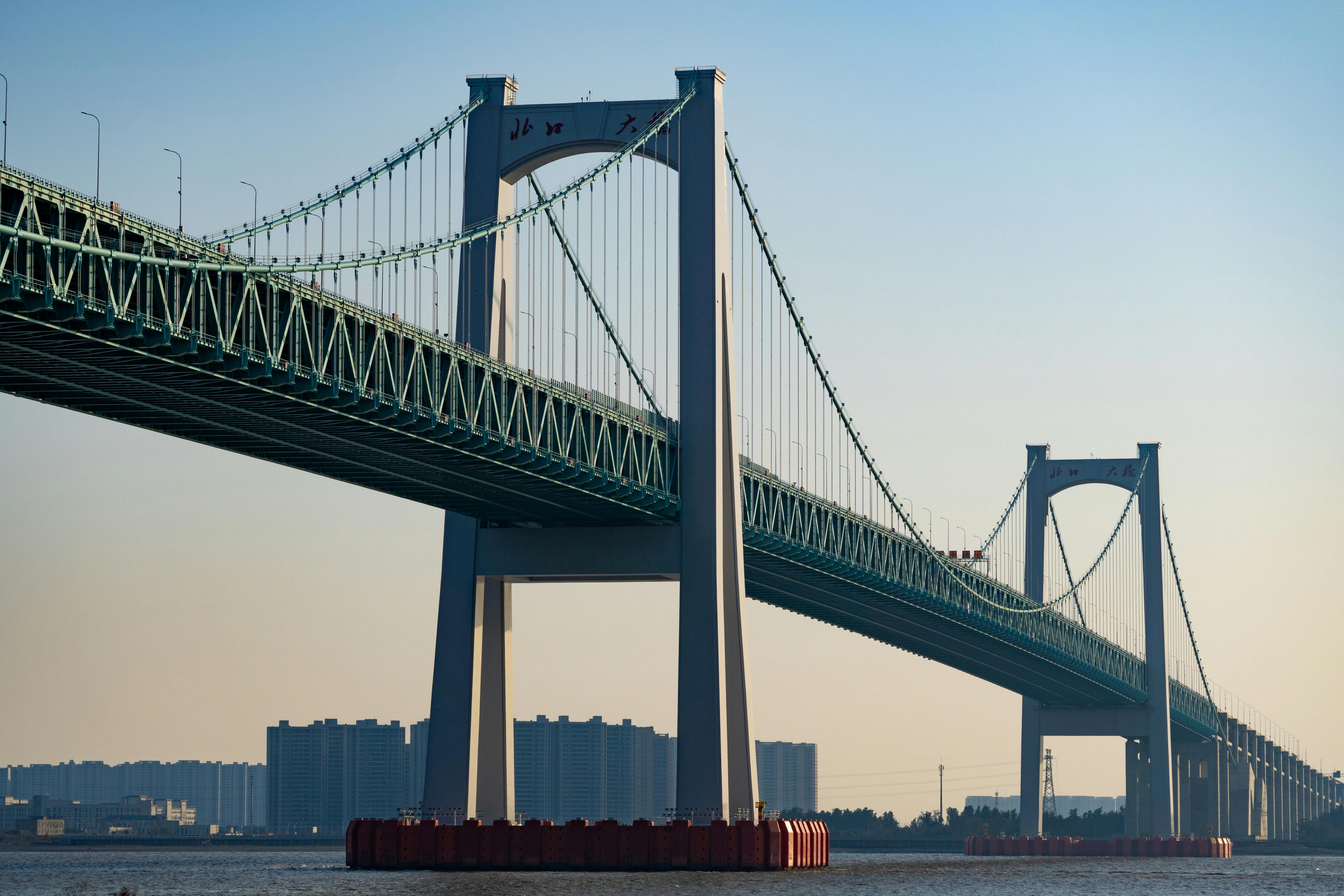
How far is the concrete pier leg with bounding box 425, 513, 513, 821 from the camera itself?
5766cm

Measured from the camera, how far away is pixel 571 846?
54031 millimetres

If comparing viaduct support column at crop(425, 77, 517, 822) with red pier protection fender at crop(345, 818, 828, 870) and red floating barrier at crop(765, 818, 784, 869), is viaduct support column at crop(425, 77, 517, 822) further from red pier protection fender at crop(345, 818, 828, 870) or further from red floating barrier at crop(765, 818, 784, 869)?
red floating barrier at crop(765, 818, 784, 869)

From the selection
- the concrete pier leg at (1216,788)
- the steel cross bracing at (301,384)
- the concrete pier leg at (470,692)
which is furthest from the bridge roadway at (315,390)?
the concrete pier leg at (1216,788)

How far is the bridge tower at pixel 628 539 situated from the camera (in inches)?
2264

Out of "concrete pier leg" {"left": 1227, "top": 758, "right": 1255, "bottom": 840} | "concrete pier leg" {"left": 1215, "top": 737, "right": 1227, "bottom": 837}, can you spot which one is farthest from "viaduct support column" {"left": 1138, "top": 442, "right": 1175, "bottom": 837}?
"concrete pier leg" {"left": 1227, "top": 758, "right": 1255, "bottom": 840}

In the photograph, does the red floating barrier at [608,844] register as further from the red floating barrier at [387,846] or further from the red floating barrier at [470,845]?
the red floating barrier at [387,846]

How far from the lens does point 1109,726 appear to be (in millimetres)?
118125

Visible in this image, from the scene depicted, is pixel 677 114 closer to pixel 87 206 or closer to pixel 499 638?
pixel 499 638

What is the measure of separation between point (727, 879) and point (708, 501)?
1101 cm

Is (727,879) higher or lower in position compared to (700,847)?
lower

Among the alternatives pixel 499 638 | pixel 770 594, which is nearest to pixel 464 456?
pixel 499 638

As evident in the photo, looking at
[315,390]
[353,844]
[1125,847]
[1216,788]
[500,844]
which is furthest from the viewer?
[1216,788]

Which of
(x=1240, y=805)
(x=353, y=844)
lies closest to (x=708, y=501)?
(x=353, y=844)

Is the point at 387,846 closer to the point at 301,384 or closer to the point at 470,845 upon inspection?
the point at 470,845
